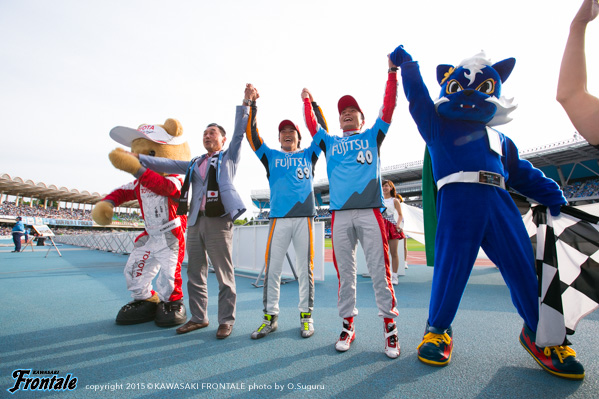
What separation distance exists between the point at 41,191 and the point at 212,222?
51287 mm

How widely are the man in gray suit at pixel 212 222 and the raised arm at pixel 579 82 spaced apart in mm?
2082

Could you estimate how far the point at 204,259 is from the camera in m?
2.49

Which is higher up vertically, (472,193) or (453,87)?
(453,87)

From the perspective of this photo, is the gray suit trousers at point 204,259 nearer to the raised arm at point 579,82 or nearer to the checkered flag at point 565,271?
the checkered flag at point 565,271

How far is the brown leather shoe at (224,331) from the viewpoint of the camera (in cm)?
213

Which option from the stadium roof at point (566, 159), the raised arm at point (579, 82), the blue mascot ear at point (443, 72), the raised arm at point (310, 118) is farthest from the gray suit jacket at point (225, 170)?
the stadium roof at point (566, 159)

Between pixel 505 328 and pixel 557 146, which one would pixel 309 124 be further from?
pixel 557 146

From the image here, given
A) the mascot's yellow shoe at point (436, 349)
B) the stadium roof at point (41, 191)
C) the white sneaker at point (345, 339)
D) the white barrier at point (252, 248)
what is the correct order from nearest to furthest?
the mascot's yellow shoe at point (436, 349) < the white sneaker at point (345, 339) < the white barrier at point (252, 248) < the stadium roof at point (41, 191)

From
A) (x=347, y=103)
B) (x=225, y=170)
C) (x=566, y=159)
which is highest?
(x=566, y=159)

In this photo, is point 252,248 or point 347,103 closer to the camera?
point 347,103

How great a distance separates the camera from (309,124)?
2.52 metres

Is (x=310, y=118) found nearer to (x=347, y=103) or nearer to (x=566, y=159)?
(x=347, y=103)

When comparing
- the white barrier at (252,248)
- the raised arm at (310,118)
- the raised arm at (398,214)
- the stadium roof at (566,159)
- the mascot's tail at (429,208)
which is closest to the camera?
the mascot's tail at (429,208)

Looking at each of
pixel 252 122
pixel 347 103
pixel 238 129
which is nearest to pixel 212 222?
pixel 238 129
